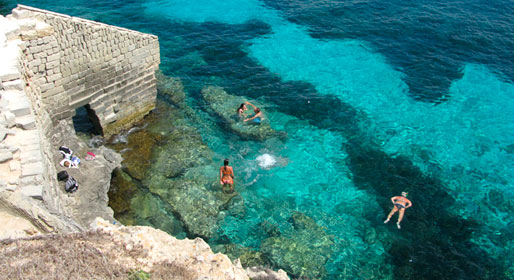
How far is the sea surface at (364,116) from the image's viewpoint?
12656 millimetres

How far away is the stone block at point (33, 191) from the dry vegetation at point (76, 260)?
178cm

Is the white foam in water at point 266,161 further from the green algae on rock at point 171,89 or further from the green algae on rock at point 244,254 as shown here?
the green algae on rock at point 171,89

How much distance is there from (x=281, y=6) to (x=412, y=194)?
21.4 meters

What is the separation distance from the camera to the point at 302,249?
12023 mm

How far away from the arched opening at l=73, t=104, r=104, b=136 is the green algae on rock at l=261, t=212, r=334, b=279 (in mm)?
8768

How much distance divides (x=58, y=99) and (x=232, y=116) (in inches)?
299

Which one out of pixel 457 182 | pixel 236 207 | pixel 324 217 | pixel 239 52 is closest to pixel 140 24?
pixel 239 52

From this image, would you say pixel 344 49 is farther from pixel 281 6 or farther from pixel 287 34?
pixel 281 6

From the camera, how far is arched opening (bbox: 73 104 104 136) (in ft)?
49.9

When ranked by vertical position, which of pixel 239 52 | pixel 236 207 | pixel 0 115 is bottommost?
pixel 236 207

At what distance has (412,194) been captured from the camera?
14273mm

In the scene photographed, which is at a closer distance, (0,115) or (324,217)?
(0,115)

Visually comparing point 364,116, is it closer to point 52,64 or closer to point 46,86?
point 52,64

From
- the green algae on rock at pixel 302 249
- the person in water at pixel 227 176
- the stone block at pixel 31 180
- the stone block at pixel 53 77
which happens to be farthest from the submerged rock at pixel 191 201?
the stone block at pixel 31 180
